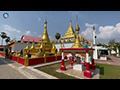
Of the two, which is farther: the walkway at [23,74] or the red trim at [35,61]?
the red trim at [35,61]

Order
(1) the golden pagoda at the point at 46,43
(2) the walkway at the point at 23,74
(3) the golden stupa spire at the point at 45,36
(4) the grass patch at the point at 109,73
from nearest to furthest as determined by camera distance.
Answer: (2) the walkway at the point at 23,74 → (4) the grass patch at the point at 109,73 → (1) the golden pagoda at the point at 46,43 → (3) the golden stupa spire at the point at 45,36

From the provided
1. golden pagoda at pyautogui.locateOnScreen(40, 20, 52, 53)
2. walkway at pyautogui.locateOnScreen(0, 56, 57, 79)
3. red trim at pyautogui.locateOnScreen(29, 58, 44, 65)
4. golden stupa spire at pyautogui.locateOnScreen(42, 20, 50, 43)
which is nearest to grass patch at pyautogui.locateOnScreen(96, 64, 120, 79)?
walkway at pyautogui.locateOnScreen(0, 56, 57, 79)

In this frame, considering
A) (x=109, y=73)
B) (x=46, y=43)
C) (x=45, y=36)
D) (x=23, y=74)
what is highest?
(x=45, y=36)

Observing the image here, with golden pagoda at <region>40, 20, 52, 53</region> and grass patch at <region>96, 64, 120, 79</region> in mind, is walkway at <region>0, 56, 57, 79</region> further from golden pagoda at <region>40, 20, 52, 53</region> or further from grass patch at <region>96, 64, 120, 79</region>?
golden pagoda at <region>40, 20, 52, 53</region>

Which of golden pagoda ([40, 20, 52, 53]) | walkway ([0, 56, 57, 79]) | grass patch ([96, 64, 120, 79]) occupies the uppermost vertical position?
golden pagoda ([40, 20, 52, 53])

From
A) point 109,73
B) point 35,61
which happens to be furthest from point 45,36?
point 109,73

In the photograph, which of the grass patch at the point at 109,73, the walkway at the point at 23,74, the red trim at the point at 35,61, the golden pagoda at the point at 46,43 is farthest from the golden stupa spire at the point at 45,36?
the grass patch at the point at 109,73

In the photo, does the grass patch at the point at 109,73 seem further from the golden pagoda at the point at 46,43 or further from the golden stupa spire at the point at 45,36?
the golden stupa spire at the point at 45,36

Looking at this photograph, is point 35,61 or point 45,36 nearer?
point 35,61

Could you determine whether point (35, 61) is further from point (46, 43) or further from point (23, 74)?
point (46, 43)
